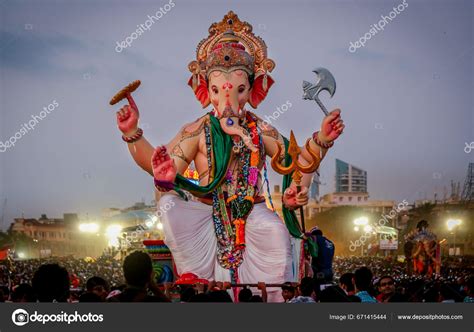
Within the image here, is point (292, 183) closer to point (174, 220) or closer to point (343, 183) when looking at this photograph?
point (174, 220)

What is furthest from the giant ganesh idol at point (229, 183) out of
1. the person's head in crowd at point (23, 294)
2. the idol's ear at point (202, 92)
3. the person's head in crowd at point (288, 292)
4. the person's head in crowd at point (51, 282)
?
the person's head in crowd at point (51, 282)

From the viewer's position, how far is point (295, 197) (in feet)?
45.0

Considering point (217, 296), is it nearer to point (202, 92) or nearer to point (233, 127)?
point (233, 127)

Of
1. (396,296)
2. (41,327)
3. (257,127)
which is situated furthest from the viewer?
(257,127)

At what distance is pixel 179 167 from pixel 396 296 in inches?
226

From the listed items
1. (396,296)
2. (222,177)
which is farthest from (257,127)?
(396,296)

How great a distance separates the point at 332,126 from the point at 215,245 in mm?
2327

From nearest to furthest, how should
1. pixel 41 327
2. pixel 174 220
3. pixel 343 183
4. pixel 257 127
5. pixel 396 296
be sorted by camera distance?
pixel 41 327 < pixel 396 296 < pixel 174 220 < pixel 257 127 < pixel 343 183

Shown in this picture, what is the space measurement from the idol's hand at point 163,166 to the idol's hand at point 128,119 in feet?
4.50

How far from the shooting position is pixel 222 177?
14039 mm

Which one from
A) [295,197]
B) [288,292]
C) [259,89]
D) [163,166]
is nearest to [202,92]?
[259,89]

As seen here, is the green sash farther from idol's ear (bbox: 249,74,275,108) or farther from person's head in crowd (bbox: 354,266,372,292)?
person's head in crowd (bbox: 354,266,372,292)

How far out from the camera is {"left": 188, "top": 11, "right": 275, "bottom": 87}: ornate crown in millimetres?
14758

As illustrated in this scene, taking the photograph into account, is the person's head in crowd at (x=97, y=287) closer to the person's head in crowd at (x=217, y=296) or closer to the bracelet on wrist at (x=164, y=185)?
the person's head in crowd at (x=217, y=296)
